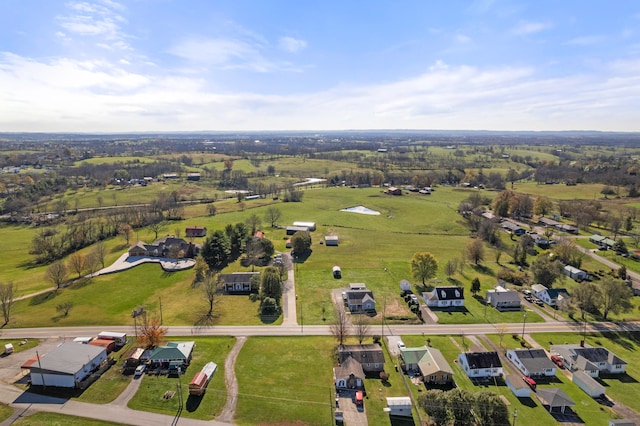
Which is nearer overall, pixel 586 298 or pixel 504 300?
pixel 586 298

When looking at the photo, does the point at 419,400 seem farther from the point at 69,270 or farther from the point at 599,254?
the point at 599,254

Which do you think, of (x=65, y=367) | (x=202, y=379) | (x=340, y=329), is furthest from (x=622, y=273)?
(x=65, y=367)

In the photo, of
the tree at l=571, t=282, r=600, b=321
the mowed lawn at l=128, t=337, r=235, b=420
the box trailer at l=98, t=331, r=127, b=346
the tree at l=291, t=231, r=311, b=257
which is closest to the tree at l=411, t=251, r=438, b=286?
the tree at l=571, t=282, r=600, b=321

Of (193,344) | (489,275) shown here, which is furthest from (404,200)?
(193,344)

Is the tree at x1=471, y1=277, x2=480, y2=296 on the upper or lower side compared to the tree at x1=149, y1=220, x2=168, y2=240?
lower

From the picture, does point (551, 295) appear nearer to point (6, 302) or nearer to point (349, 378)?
point (349, 378)

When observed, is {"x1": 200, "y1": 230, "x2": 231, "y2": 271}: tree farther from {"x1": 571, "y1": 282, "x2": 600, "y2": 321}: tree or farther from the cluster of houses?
{"x1": 571, "y1": 282, "x2": 600, "y2": 321}: tree
